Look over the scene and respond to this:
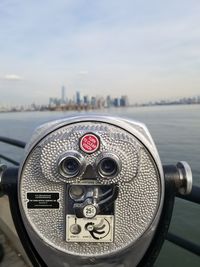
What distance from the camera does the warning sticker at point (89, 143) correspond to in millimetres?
1049

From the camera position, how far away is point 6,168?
48.2 inches

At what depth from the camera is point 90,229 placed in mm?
1082

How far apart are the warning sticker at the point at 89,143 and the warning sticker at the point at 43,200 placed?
16cm

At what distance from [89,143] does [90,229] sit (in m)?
0.25

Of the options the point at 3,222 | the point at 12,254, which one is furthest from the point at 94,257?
the point at 3,222

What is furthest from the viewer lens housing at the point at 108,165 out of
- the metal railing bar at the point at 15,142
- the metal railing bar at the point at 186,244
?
the metal railing bar at the point at 15,142

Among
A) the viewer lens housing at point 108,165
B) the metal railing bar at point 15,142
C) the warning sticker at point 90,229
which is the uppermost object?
the viewer lens housing at point 108,165

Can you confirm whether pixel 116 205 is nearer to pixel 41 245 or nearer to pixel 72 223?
pixel 72 223

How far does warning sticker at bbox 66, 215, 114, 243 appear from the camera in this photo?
3.53 ft

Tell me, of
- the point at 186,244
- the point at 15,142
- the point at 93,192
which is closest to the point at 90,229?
the point at 93,192

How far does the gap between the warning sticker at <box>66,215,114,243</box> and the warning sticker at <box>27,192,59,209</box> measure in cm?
6

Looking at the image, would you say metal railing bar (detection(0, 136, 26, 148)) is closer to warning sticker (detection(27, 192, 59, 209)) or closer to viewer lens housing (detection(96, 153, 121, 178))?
warning sticker (detection(27, 192, 59, 209))

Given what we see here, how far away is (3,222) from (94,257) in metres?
2.15

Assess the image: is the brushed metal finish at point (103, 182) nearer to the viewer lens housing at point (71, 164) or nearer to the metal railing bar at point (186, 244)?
the viewer lens housing at point (71, 164)
